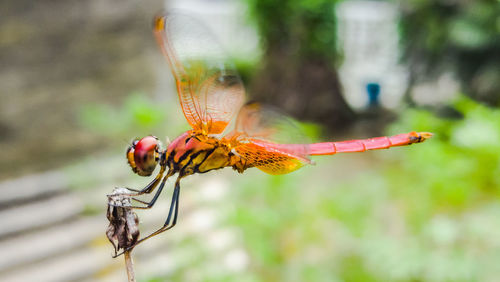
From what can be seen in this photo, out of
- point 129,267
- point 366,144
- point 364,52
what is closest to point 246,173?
point 366,144

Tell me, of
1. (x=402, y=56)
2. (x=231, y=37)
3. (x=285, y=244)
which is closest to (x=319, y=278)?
(x=285, y=244)

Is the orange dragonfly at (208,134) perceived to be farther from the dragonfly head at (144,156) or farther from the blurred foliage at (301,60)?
the blurred foliage at (301,60)

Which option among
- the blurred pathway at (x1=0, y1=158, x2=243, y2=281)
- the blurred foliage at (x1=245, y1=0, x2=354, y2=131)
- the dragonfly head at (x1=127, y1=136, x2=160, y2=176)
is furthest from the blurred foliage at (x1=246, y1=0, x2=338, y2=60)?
the dragonfly head at (x1=127, y1=136, x2=160, y2=176)

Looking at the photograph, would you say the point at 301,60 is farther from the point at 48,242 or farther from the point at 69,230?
the point at 48,242

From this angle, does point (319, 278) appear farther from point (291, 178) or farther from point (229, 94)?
point (229, 94)

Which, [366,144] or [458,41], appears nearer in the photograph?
[366,144]

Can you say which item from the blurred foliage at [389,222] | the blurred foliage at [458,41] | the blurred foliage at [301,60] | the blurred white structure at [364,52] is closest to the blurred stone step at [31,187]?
the blurred foliage at [389,222]
